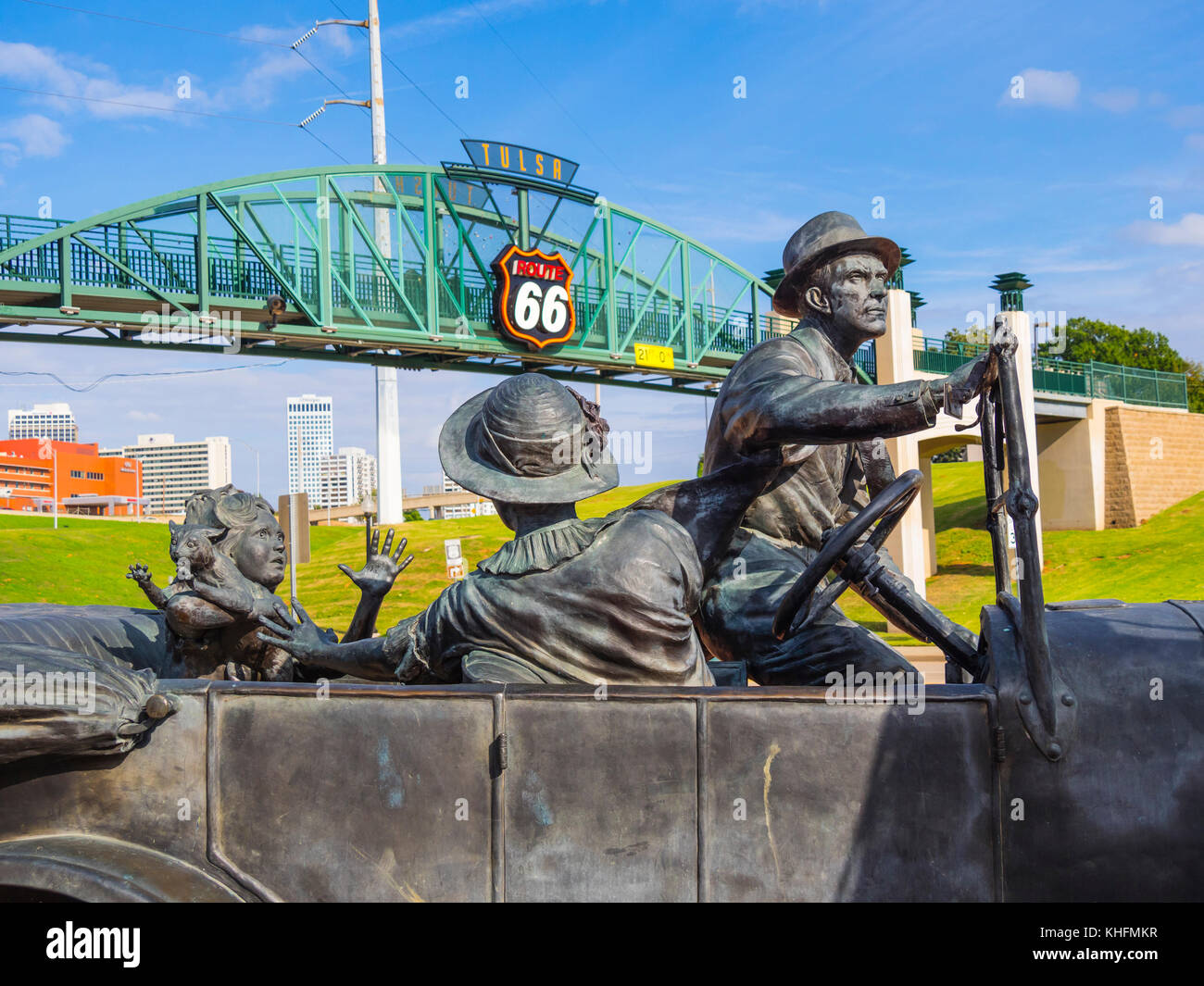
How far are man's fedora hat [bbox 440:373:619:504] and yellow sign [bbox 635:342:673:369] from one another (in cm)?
2188

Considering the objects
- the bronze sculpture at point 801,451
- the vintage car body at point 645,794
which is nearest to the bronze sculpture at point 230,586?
the vintage car body at point 645,794

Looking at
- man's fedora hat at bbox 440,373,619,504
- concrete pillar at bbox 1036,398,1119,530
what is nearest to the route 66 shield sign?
concrete pillar at bbox 1036,398,1119,530

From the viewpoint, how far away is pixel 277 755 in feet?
7.97

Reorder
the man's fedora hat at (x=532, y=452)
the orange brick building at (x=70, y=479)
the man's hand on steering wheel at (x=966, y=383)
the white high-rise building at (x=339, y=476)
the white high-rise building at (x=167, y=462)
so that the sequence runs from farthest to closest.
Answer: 1. the white high-rise building at (x=339, y=476)
2. the white high-rise building at (x=167, y=462)
3. the orange brick building at (x=70, y=479)
4. the man's fedora hat at (x=532, y=452)
5. the man's hand on steering wheel at (x=966, y=383)

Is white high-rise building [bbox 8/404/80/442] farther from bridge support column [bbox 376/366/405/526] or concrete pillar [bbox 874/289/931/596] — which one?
concrete pillar [bbox 874/289/931/596]

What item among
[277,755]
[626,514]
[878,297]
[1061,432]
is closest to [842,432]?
[626,514]

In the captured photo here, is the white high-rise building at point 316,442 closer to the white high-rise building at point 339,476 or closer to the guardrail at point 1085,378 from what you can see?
the white high-rise building at point 339,476

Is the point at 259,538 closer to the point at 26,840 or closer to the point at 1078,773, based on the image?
the point at 26,840

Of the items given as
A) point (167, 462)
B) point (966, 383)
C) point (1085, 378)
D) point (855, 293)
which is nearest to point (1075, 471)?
point (1085, 378)

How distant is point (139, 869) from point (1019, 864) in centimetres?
203

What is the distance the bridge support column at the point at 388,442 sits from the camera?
28.7m

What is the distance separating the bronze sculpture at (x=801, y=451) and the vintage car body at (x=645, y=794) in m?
0.75

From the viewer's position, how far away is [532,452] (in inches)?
110

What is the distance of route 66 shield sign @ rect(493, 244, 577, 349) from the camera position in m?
22.2
